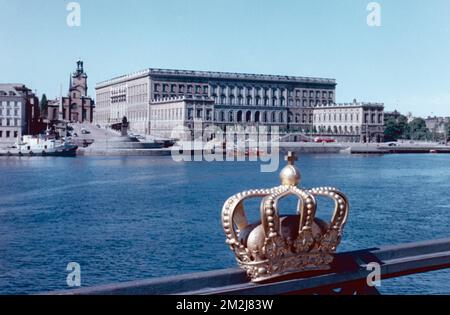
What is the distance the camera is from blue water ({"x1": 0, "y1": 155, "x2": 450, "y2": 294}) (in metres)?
18.5

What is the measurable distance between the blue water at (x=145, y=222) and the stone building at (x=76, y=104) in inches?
3524

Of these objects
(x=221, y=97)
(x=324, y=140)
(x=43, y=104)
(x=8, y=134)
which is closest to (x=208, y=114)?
(x=221, y=97)

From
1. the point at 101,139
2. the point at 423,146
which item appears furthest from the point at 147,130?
the point at 423,146

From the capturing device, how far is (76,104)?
472ft

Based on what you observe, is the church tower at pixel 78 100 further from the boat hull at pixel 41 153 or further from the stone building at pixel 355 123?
the boat hull at pixel 41 153

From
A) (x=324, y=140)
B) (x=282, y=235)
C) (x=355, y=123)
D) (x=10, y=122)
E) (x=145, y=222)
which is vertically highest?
(x=355, y=123)

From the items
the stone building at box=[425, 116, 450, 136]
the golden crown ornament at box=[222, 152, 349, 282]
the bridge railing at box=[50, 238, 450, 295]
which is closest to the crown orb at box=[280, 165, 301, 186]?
the golden crown ornament at box=[222, 152, 349, 282]

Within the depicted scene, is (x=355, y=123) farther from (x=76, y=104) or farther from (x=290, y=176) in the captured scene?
(x=290, y=176)

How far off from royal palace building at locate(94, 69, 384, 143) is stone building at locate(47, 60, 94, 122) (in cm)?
487

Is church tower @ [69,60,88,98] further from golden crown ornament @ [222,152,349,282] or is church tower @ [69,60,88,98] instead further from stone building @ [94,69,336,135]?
golden crown ornament @ [222,152,349,282]

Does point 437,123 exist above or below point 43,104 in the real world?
Result: below

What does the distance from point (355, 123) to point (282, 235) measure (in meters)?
128

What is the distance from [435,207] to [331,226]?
31.0 metres
